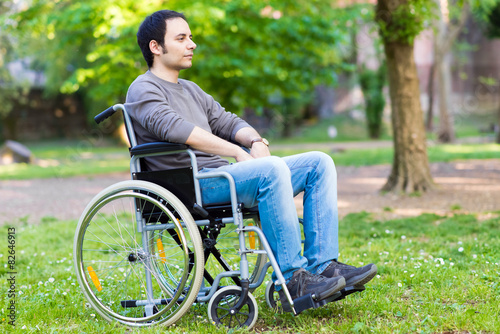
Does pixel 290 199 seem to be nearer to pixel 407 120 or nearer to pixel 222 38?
pixel 407 120

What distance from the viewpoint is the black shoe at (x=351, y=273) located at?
2531 millimetres

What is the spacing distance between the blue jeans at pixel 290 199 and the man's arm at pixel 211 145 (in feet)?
0.27

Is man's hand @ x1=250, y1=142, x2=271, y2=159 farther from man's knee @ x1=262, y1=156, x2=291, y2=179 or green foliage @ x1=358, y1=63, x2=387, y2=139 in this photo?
green foliage @ x1=358, y1=63, x2=387, y2=139

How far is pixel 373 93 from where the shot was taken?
915 inches

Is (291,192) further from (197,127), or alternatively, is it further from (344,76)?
(344,76)

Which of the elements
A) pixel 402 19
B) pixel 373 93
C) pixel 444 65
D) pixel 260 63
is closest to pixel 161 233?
pixel 402 19

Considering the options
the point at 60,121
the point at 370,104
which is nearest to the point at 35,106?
the point at 60,121

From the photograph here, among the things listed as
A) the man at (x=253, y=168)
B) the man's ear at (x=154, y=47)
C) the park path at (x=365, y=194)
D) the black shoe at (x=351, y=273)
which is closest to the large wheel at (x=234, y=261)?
the man at (x=253, y=168)

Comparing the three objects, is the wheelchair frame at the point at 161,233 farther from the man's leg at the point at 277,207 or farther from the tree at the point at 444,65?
the tree at the point at 444,65

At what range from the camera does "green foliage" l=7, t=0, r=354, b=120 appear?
10156 millimetres

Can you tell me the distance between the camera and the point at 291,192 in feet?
8.39

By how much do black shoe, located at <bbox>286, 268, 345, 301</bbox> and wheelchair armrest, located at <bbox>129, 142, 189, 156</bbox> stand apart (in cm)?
78

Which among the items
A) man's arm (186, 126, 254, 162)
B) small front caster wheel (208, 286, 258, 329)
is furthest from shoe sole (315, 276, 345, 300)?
man's arm (186, 126, 254, 162)

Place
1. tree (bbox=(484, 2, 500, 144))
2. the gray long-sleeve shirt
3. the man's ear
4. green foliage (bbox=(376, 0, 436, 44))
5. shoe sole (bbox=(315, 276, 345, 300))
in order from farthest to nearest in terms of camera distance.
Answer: tree (bbox=(484, 2, 500, 144)) → green foliage (bbox=(376, 0, 436, 44)) → the man's ear → the gray long-sleeve shirt → shoe sole (bbox=(315, 276, 345, 300))
